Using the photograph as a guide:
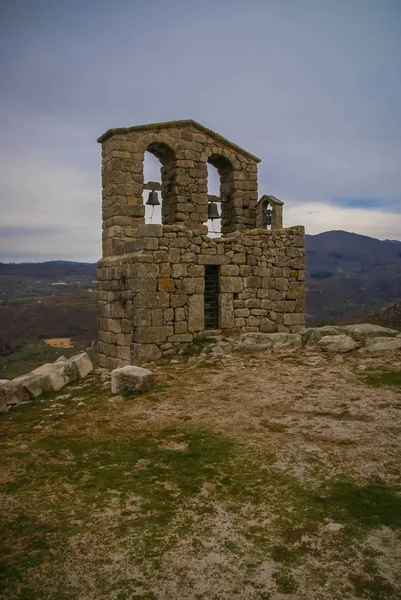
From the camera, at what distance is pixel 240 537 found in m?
3.94

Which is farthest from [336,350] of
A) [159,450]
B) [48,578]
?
[48,578]

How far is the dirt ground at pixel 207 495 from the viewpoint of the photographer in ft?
11.4

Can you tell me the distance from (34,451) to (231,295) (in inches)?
280

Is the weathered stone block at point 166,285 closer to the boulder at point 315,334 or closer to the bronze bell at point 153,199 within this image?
the bronze bell at point 153,199

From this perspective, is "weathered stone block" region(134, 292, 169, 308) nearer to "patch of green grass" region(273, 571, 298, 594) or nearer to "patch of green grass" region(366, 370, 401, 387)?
"patch of green grass" region(366, 370, 401, 387)

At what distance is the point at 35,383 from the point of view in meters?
8.52

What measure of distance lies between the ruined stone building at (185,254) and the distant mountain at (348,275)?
25187 millimetres

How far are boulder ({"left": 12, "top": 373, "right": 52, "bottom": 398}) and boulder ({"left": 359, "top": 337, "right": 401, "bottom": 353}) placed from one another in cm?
621

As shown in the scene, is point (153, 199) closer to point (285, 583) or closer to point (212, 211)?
point (212, 211)

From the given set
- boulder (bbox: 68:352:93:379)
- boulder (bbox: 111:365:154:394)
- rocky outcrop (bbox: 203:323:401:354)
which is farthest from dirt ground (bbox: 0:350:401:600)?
rocky outcrop (bbox: 203:323:401:354)

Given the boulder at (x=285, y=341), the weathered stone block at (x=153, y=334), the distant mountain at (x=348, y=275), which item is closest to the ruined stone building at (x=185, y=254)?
the weathered stone block at (x=153, y=334)

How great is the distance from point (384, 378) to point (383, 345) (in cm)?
226

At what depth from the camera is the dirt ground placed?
348 cm

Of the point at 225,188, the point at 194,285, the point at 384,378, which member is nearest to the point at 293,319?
the point at 194,285
